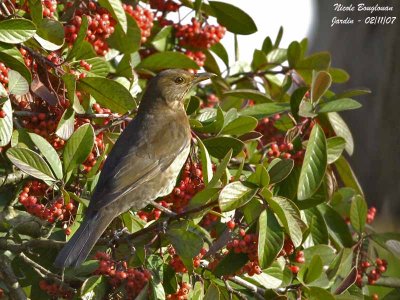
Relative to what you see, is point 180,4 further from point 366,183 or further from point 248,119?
point 366,183

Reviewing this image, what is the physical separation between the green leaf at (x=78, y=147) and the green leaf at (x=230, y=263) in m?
0.70

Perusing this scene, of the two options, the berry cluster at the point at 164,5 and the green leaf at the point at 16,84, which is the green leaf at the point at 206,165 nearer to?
the green leaf at the point at 16,84

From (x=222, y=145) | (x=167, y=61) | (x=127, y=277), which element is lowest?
(x=127, y=277)

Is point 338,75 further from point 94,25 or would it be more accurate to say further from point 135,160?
point 94,25

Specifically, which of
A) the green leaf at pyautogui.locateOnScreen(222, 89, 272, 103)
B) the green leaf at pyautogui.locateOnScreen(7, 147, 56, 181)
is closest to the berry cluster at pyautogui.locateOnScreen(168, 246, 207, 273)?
the green leaf at pyautogui.locateOnScreen(7, 147, 56, 181)

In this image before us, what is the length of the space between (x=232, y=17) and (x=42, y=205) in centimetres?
158

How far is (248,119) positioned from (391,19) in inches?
192

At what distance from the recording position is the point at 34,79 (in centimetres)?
373

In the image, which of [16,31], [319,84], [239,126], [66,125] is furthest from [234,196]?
[16,31]

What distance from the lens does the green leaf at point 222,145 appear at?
12.5ft

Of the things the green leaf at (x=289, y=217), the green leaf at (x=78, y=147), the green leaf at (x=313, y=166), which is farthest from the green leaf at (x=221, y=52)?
the green leaf at (x=289, y=217)

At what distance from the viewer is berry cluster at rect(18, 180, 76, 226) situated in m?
3.56

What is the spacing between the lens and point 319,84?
412 centimetres

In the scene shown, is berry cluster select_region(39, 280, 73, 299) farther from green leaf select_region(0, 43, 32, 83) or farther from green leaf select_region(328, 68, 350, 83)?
green leaf select_region(328, 68, 350, 83)
